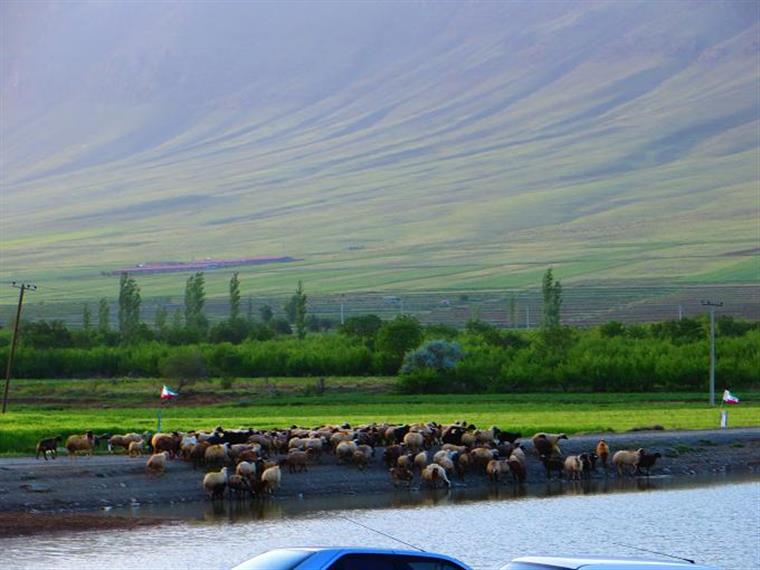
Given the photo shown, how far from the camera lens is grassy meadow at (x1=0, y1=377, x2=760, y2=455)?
48.0 m

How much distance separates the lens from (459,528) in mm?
32281

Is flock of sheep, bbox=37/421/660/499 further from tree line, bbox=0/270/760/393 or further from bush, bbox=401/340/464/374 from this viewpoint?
bush, bbox=401/340/464/374

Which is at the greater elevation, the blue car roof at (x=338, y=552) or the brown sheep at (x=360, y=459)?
the brown sheep at (x=360, y=459)

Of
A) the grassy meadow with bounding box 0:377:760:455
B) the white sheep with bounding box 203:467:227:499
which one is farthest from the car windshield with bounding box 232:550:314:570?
the grassy meadow with bounding box 0:377:760:455

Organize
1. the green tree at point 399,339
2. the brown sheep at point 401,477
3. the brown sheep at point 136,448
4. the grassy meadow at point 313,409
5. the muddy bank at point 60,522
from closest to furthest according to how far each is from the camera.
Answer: the muddy bank at point 60,522 → the brown sheep at point 401,477 → the brown sheep at point 136,448 → the grassy meadow at point 313,409 → the green tree at point 399,339

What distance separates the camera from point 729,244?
18888 centimetres

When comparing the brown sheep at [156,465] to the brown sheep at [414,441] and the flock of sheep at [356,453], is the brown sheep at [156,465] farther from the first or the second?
the brown sheep at [414,441]

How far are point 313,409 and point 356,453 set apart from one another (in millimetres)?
19376

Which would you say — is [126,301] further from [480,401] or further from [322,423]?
[322,423]

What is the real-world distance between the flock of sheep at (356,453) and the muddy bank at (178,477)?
306mm

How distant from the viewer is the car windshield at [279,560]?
1362 cm

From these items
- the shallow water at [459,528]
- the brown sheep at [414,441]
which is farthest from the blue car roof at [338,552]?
the brown sheep at [414,441]

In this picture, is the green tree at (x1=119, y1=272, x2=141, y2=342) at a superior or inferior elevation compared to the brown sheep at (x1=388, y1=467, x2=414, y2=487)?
superior

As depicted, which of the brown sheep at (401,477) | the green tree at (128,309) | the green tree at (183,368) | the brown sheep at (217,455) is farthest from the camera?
the green tree at (128,309)
